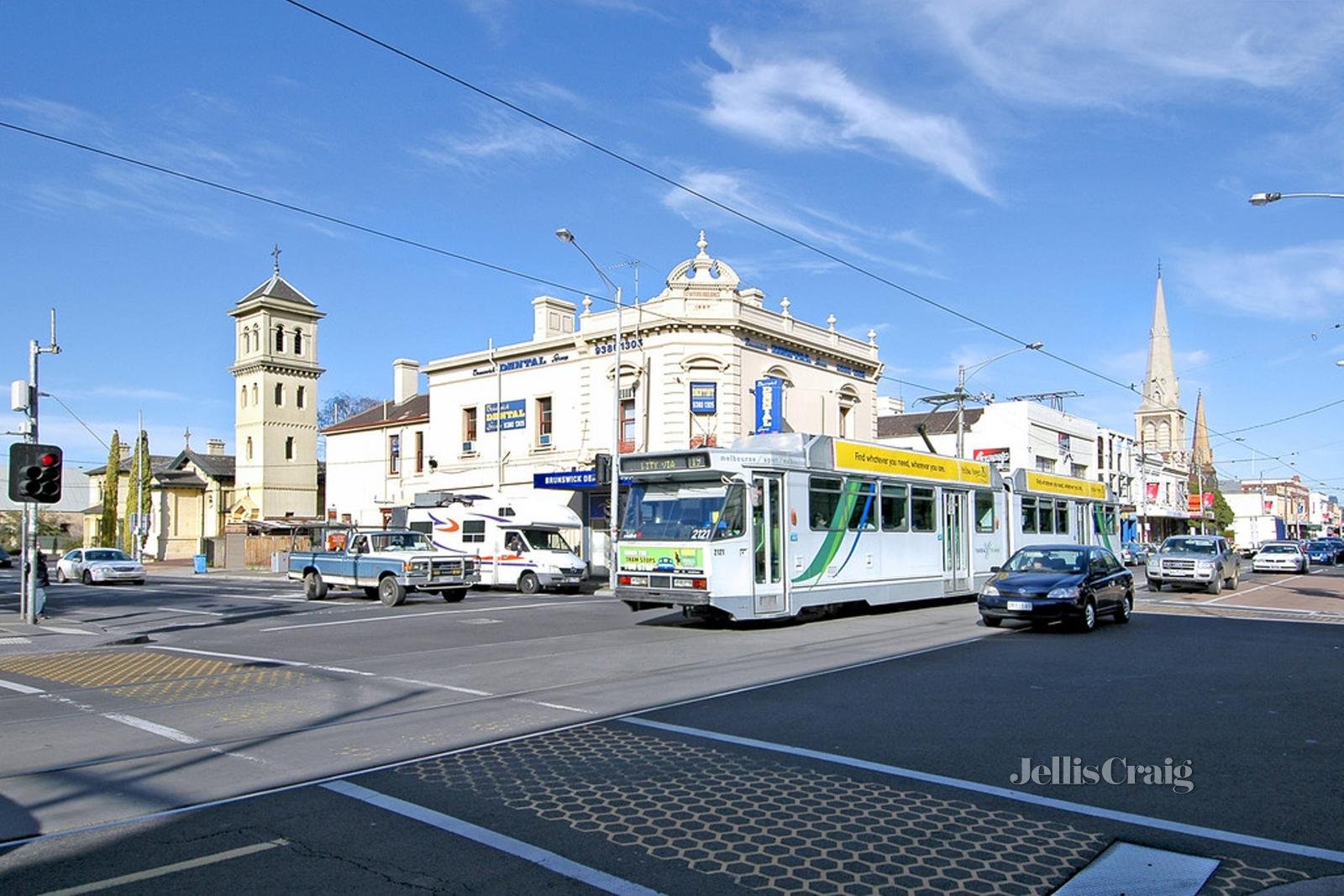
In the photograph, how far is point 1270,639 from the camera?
16734 millimetres

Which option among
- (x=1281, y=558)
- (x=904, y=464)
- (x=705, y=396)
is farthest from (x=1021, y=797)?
(x=1281, y=558)

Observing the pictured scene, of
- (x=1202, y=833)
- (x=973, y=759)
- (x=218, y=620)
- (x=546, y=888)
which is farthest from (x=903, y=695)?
(x=218, y=620)

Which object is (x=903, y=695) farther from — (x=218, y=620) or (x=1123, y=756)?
(x=218, y=620)

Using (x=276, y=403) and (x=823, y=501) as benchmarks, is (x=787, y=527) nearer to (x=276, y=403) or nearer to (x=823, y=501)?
(x=823, y=501)

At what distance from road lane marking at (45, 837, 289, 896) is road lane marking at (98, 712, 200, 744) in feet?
11.6

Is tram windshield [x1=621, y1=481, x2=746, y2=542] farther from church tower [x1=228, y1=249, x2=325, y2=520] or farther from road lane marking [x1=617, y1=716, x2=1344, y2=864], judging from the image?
church tower [x1=228, y1=249, x2=325, y2=520]

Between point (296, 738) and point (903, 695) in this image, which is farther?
point (903, 695)

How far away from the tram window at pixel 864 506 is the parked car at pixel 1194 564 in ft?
42.0

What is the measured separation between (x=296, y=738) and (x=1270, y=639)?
15.2 m

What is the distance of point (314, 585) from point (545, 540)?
7142 millimetres

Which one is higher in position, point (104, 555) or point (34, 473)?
point (34, 473)

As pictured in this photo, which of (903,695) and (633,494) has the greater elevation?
(633,494)

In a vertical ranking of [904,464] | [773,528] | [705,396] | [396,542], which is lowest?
[396,542]

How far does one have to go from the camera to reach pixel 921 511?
2336cm
